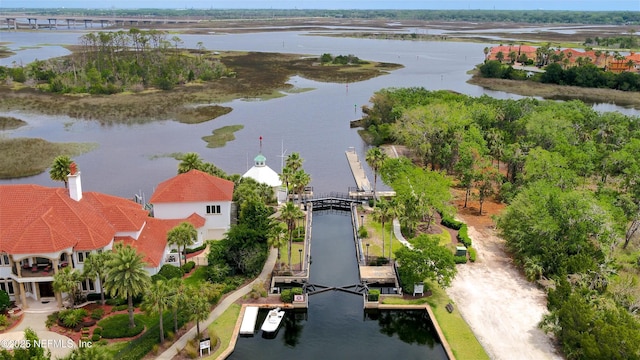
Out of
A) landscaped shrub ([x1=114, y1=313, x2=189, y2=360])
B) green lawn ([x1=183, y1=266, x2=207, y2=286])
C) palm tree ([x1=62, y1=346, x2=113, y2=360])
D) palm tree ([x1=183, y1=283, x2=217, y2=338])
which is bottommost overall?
landscaped shrub ([x1=114, y1=313, x2=189, y2=360])

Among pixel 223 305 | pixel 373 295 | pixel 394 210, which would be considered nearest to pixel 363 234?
pixel 394 210

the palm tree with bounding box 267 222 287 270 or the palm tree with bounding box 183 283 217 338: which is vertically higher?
the palm tree with bounding box 267 222 287 270

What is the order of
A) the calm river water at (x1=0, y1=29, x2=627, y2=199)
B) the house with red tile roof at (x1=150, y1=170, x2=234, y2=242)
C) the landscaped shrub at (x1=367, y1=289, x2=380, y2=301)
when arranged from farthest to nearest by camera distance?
the calm river water at (x1=0, y1=29, x2=627, y2=199) → the house with red tile roof at (x1=150, y1=170, x2=234, y2=242) → the landscaped shrub at (x1=367, y1=289, x2=380, y2=301)

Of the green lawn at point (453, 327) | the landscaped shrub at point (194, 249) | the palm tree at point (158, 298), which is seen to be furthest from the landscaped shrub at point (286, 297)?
the landscaped shrub at point (194, 249)

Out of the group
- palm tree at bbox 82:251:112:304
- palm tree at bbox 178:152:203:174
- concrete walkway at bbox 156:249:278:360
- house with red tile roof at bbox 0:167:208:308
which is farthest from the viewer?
palm tree at bbox 178:152:203:174

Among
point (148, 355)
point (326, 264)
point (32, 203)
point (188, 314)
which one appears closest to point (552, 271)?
point (326, 264)

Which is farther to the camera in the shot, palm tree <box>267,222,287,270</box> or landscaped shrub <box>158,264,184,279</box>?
palm tree <box>267,222,287,270</box>

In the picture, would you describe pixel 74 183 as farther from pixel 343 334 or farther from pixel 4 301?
pixel 343 334

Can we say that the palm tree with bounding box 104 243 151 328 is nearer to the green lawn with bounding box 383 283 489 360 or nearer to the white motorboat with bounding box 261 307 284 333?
the white motorboat with bounding box 261 307 284 333

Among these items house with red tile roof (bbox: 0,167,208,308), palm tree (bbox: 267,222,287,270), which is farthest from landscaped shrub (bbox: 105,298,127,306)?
palm tree (bbox: 267,222,287,270)
